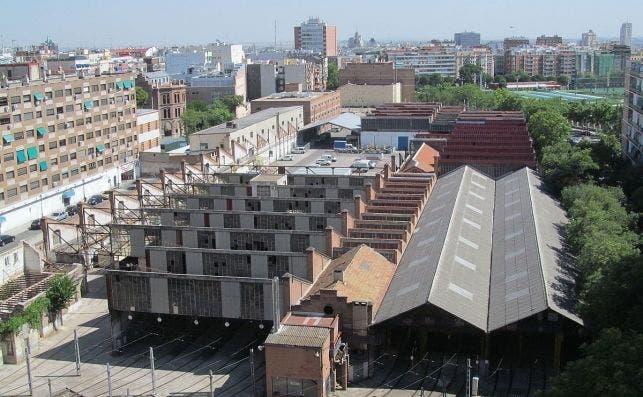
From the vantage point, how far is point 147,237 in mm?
44781

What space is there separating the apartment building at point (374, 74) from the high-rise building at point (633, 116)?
7778 cm

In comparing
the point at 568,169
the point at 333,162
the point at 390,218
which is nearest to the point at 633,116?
the point at 568,169

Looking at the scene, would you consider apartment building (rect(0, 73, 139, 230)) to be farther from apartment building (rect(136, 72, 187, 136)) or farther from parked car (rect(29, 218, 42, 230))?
apartment building (rect(136, 72, 187, 136))

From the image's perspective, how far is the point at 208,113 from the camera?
352 ft

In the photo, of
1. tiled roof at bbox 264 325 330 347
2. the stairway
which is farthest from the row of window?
tiled roof at bbox 264 325 330 347

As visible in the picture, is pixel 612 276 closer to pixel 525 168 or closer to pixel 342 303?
pixel 342 303

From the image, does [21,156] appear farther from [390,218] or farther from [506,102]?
[506,102]

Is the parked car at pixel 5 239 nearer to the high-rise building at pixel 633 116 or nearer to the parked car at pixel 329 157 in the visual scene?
the parked car at pixel 329 157

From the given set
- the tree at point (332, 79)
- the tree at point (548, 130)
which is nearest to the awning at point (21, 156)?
the tree at point (548, 130)

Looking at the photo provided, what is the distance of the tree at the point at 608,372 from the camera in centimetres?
2000

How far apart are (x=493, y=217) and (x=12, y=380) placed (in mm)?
30698

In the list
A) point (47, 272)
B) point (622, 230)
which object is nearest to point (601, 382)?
point (622, 230)

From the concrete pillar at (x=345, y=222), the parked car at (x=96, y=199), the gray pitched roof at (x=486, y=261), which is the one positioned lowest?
the parked car at (x=96, y=199)

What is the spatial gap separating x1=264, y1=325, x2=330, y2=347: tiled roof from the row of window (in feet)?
136
